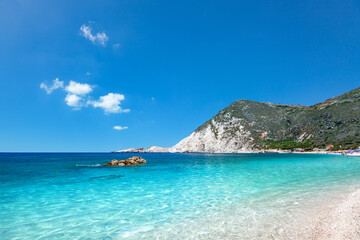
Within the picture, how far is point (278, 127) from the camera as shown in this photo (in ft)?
491

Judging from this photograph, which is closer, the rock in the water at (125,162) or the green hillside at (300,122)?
the rock in the water at (125,162)

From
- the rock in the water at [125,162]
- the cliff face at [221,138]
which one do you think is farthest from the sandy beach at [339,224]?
the cliff face at [221,138]

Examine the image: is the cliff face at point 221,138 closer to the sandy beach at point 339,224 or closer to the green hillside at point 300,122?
the green hillside at point 300,122

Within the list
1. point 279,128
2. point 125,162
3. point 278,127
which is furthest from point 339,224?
point 278,127

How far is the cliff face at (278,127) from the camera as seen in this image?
112137mm

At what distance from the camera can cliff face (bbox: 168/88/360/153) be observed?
4415 inches

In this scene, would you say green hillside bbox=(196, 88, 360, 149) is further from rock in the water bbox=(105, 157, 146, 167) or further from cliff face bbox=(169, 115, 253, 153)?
rock in the water bbox=(105, 157, 146, 167)

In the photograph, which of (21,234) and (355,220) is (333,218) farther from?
(21,234)

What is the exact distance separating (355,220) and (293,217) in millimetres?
2172

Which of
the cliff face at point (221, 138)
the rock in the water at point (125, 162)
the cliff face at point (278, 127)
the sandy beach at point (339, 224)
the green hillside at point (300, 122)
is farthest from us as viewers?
the cliff face at point (221, 138)

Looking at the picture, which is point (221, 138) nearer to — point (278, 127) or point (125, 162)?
point (278, 127)

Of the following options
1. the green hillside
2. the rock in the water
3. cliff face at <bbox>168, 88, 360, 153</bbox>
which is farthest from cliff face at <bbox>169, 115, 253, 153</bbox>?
the rock in the water

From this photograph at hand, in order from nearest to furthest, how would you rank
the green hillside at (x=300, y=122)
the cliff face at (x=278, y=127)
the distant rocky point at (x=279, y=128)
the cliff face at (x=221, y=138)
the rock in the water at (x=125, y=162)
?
the rock in the water at (x=125, y=162) → the green hillside at (x=300, y=122) → the distant rocky point at (x=279, y=128) → the cliff face at (x=278, y=127) → the cliff face at (x=221, y=138)

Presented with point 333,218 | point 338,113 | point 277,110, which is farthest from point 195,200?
point 277,110
